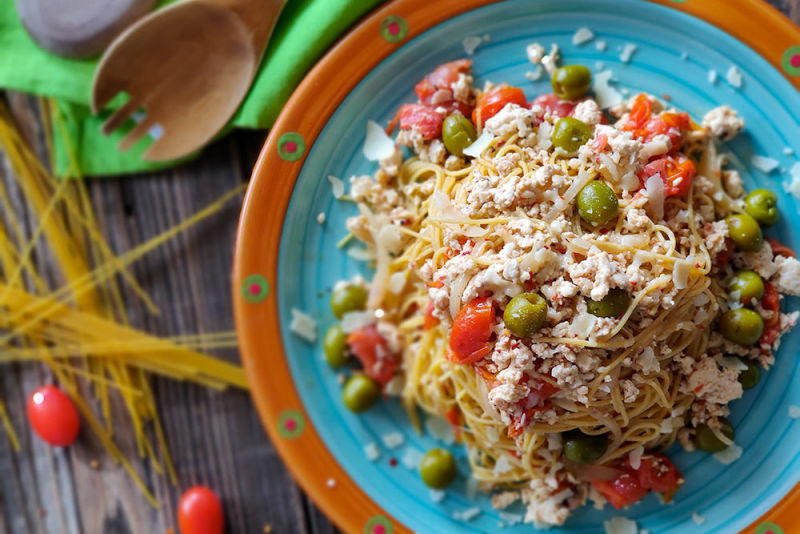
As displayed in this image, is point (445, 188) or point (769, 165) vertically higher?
point (445, 188)

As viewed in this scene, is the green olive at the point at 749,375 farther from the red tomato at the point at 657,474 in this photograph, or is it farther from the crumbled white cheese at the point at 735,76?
the crumbled white cheese at the point at 735,76

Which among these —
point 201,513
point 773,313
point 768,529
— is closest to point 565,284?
point 773,313

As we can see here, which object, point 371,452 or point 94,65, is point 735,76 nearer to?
point 371,452

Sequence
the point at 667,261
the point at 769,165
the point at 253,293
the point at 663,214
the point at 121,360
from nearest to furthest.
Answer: the point at 667,261 → the point at 663,214 → the point at 769,165 → the point at 253,293 → the point at 121,360

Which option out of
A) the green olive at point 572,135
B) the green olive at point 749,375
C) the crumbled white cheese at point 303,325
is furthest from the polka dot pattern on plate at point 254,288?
the green olive at point 749,375

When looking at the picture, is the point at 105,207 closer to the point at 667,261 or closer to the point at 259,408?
the point at 259,408

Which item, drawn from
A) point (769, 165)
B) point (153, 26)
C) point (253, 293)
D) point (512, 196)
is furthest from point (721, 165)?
point (153, 26)
